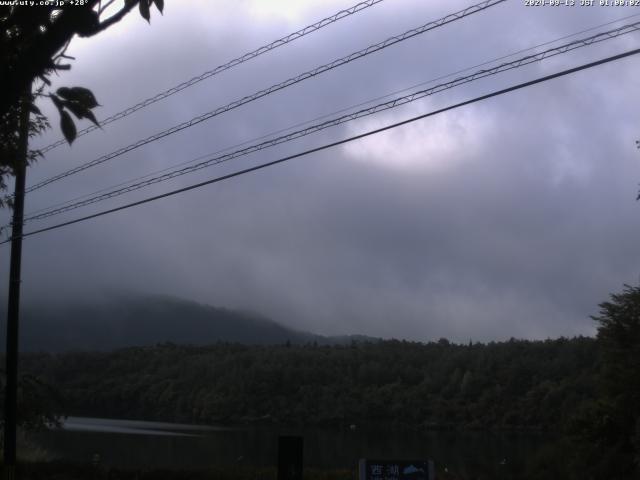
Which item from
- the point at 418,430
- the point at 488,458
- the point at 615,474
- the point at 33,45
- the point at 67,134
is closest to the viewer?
the point at 33,45

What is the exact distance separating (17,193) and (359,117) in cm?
994

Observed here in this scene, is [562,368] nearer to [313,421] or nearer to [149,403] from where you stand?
[313,421]

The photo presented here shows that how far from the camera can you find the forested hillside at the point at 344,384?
191 feet

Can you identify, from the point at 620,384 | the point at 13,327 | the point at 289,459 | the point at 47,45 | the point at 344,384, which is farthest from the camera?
the point at 344,384

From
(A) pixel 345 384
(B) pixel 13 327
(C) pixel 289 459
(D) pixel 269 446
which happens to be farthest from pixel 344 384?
(C) pixel 289 459

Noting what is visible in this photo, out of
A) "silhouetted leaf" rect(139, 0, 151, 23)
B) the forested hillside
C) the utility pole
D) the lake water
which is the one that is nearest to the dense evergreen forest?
the forested hillside

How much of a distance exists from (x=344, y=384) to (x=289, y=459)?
55.8 metres

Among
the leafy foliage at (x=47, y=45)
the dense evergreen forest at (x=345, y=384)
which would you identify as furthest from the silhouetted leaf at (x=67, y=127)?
the dense evergreen forest at (x=345, y=384)

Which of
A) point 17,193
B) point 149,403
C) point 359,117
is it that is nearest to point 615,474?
point 359,117

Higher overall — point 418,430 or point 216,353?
point 216,353

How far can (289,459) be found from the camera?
505 inches

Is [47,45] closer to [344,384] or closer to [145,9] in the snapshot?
[145,9]

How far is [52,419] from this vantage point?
974 inches

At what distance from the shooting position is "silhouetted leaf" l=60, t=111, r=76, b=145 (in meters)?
6.45
